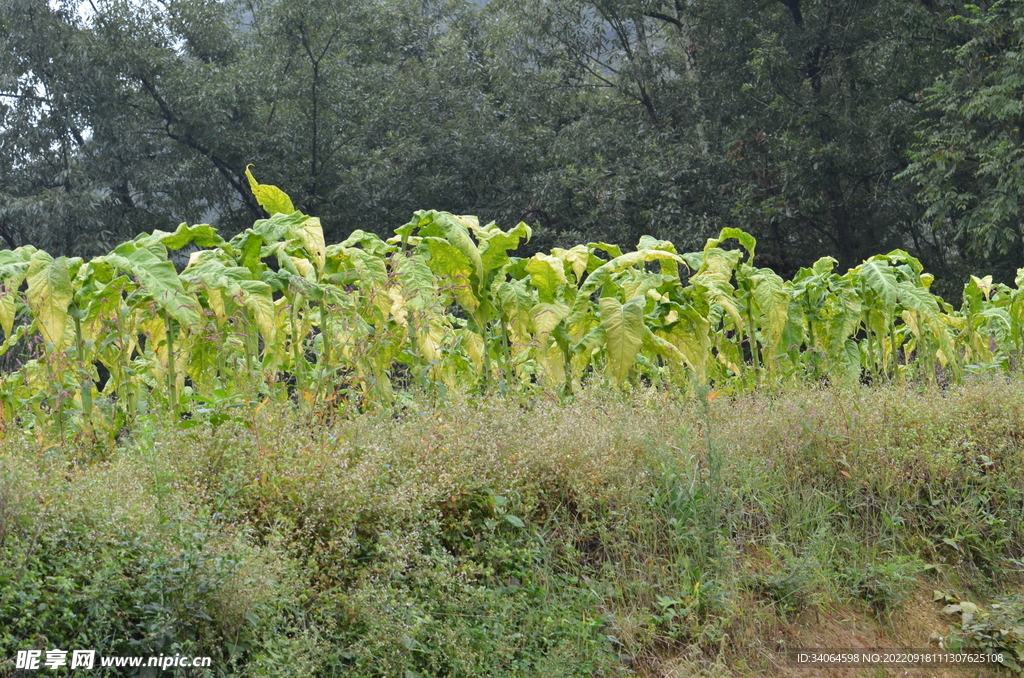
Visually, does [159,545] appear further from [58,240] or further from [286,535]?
[58,240]

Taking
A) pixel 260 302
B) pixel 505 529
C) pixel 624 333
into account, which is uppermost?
pixel 260 302

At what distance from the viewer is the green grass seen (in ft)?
7.41

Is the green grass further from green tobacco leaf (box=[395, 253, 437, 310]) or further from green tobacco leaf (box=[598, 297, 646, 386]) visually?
green tobacco leaf (box=[395, 253, 437, 310])

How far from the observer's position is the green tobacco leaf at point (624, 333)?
3881mm

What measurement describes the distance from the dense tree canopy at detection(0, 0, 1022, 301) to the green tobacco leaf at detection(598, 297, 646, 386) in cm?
910

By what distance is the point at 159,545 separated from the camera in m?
2.29

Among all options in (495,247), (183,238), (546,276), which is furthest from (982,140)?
(183,238)

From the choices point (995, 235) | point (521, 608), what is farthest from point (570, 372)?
point (995, 235)

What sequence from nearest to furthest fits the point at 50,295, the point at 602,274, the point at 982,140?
the point at 50,295
the point at 602,274
the point at 982,140

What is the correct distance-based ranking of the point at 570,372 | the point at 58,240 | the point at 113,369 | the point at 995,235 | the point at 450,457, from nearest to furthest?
the point at 450,457, the point at 113,369, the point at 570,372, the point at 995,235, the point at 58,240

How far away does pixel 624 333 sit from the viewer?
3.89 metres

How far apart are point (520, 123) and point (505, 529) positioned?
12.3 metres

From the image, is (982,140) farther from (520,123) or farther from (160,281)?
(160,281)

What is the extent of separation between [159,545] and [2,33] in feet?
47.8
